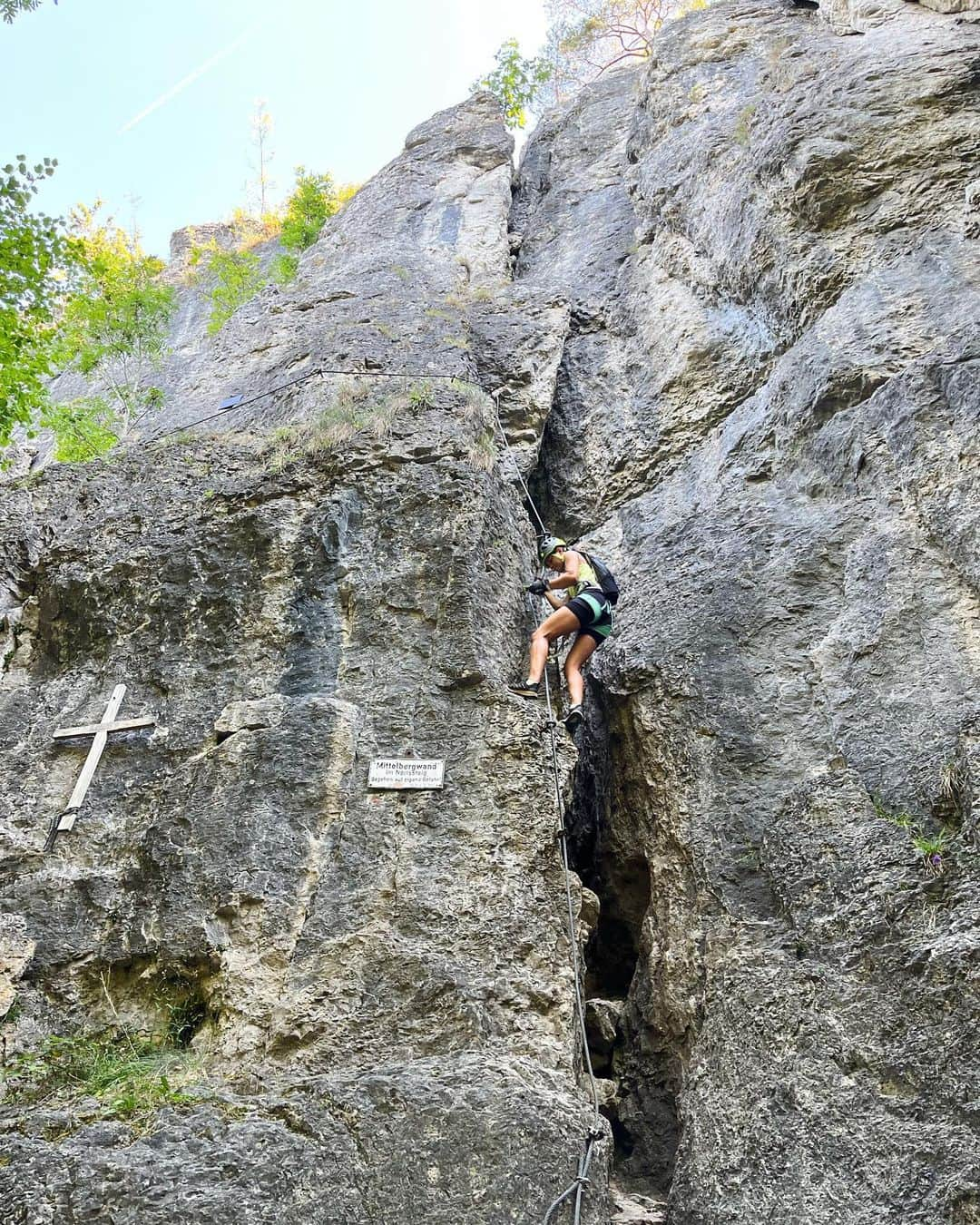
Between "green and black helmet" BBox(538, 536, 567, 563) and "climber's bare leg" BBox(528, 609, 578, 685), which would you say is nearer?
"climber's bare leg" BBox(528, 609, 578, 685)

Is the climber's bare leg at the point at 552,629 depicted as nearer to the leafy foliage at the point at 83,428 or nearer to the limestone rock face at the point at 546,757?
the limestone rock face at the point at 546,757

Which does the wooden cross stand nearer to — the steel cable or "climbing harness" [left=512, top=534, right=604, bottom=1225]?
"climbing harness" [left=512, top=534, right=604, bottom=1225]

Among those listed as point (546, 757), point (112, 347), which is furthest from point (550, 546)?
point (112, 347)

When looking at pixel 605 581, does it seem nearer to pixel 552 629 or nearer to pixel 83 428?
pixel 552 629

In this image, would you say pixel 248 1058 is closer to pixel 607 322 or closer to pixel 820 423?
pixel 820 423

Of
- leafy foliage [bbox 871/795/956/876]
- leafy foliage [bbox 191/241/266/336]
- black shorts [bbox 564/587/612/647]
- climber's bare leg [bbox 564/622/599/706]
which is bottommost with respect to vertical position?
leafy foliage [bbox 871/795/956/876]

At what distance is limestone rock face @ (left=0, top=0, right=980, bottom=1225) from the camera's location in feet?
17.3

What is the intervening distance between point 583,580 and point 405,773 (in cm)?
248

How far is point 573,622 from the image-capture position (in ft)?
26.9

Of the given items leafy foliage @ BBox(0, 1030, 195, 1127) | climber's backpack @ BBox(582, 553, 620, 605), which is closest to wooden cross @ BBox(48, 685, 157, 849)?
leafy foliage @ BBox(0, 1030, 195, 1127)

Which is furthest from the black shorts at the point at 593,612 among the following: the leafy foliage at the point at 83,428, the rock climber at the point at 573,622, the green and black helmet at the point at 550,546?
the leafy foliage at the point at 83,428

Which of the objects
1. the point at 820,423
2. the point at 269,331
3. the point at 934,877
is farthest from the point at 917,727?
the point at 269,331

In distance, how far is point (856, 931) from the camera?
5891mm

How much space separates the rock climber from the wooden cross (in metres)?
3.07
